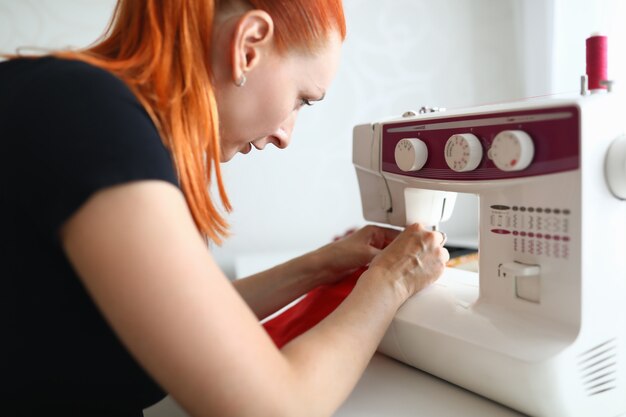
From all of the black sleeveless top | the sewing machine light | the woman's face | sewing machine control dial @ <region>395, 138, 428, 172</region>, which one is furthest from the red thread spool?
the black sleeveless top

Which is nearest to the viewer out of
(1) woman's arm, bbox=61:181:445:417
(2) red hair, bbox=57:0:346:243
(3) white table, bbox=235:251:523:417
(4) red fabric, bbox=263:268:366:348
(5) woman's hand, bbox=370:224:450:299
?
(1) woman's arm, bbox=61:181:445:417

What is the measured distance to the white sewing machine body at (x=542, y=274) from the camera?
2.10ft

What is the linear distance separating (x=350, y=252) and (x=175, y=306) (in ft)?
1.96

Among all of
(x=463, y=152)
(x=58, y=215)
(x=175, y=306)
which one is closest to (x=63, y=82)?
(x=58, y=215)

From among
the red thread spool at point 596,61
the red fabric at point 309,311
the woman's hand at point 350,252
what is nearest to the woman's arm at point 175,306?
the red fabric at point 309,311

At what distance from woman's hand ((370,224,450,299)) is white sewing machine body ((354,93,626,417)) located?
0.15ft

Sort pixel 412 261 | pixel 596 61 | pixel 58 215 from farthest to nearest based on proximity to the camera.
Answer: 1. pixel 412 261
2. pixel 596 61
3. pixel 58 215

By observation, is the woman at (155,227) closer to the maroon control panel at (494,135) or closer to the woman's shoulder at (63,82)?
the woman's shoulder at (63,82)

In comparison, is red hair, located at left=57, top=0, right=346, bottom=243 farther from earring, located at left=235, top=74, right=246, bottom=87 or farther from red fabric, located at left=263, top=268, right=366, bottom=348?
red fabric, located at left=263, top=268, right=366, bottom=348

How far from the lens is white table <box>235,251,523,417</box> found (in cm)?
72

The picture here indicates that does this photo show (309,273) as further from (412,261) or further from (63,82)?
(63,82)

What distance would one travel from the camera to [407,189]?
96 cm

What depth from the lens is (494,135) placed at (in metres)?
0.73

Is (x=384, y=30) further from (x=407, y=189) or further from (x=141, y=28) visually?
(x=141, y=28)
